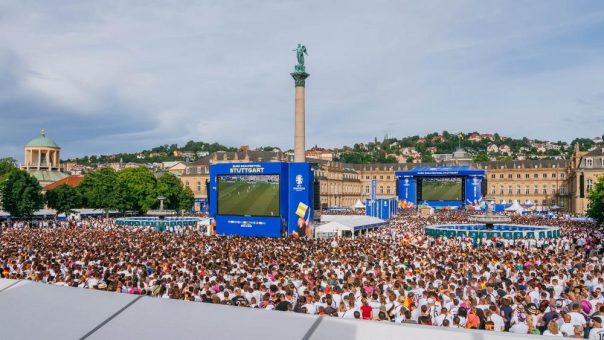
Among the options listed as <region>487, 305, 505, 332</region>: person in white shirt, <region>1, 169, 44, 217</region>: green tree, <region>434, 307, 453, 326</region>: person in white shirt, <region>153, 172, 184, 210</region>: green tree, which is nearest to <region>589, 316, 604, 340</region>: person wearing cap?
<region>487, 305, 505, 332</region>: person in white shirt

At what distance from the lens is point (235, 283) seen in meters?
16.9

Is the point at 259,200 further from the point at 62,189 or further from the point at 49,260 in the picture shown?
the point at 62,189

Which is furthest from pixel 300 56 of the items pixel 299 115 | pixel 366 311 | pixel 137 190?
pixel 366 311

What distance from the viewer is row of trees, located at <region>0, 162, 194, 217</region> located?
7488 cm

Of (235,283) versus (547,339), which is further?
(235,283)

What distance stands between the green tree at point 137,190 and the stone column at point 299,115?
36975mm

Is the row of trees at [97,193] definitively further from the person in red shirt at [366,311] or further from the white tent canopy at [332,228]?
the person in red shirt at [366,311]

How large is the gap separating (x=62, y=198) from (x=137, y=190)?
1097 cm

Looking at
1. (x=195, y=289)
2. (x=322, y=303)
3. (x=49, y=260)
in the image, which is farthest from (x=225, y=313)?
(x=49, y=260)

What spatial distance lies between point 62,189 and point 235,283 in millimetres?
77088

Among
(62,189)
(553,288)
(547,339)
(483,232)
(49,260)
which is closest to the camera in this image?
(547,339)

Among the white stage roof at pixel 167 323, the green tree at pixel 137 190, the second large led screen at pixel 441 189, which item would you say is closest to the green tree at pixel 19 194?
the green tree at pixel 137 190

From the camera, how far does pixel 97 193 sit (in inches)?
3403

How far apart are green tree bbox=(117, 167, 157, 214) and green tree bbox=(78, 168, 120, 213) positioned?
40.2 inches
